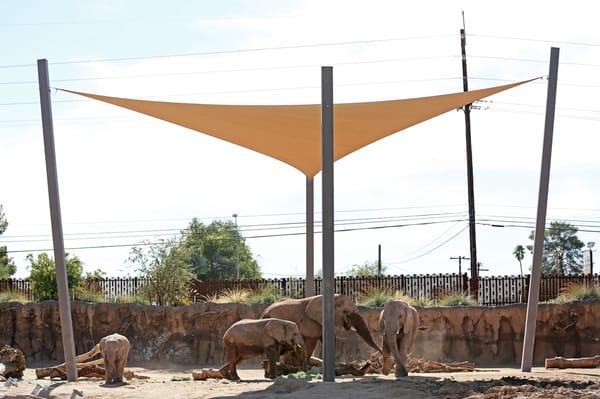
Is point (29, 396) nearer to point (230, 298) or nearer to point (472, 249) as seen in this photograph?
point (230, 298)

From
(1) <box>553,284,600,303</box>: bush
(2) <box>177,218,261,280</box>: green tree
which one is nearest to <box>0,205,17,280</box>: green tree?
(2) <box>177,218,261,280</box>: green tree

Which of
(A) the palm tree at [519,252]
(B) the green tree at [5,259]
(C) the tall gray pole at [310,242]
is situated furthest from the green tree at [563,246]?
(C) the tall gray pole at [310,242]

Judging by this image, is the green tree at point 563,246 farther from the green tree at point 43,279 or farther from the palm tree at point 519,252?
the green tree at point 43,279

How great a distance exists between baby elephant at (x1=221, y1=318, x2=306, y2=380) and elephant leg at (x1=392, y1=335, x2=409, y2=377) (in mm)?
1619

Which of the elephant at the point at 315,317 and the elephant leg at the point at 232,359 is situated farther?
the elephant at the point at 315,317

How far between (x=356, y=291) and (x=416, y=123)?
11.1 meters

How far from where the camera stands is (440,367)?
66.7ft

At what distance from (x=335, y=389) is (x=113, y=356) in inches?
183

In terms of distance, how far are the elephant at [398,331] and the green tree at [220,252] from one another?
1801 inches

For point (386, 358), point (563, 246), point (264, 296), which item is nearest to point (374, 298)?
point (264, 296)

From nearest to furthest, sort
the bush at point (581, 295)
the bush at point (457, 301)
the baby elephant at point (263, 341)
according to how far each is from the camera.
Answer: the baby elephant at point (263, 341) < the bush at point (581, 295) < the bush at point (457, 301)

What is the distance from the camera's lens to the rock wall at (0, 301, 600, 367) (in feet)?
83.0

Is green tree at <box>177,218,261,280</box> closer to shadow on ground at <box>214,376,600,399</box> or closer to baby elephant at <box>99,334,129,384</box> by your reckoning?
baby elephant at <box>99,334,129,384</box>

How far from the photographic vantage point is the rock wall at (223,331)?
2530 cm
